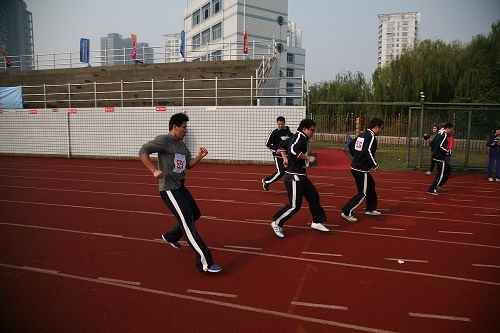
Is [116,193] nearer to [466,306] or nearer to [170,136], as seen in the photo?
[170,136]

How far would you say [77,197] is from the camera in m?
9.57

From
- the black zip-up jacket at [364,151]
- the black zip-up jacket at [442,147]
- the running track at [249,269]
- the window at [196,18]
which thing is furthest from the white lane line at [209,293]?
the window at [196,18]

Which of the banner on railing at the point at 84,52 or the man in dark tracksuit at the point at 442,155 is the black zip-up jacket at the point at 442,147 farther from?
the banner on railing at the point at 84,52

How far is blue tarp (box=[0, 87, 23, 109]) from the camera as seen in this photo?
1964 cm

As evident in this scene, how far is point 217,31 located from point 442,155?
124 ft

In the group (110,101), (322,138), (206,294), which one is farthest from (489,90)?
(206,294)

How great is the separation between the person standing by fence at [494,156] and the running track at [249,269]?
4017 millimetres

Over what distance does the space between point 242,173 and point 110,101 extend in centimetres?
1138

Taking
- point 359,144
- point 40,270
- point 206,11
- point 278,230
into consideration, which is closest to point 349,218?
point 359,144

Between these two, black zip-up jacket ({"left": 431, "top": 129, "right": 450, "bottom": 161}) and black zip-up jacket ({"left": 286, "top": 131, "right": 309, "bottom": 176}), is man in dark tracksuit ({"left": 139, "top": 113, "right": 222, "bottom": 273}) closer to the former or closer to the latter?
black zip-up jacket ({"left": 286, "top": 131, "right": 309, "bottom": 176})

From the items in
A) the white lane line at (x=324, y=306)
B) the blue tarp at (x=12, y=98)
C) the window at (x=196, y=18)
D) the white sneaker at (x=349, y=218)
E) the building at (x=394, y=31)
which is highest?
the building at (x=394, y=31)

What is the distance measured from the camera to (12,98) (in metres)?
19.7

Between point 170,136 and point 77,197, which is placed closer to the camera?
point 170,136

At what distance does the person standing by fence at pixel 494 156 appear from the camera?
41.2 ft
